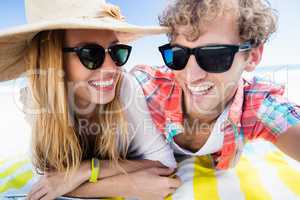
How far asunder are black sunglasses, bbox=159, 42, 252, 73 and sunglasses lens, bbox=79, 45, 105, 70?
0.37 metres

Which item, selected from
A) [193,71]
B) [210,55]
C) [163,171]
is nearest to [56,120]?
[163,171]

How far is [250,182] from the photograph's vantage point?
5.82 ft

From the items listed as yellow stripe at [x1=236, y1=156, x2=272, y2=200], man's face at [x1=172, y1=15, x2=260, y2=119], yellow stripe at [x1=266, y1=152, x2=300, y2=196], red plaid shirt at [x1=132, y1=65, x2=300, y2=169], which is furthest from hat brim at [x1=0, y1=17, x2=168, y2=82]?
yellow stripe at [x1=266, y1=152, x2=300, y2=196]

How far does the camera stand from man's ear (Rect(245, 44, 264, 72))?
5.66 feet

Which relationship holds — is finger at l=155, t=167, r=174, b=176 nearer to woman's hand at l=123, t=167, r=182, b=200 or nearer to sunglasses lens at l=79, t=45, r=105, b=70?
woman's hand at l=123, t=167, r=182, b=200

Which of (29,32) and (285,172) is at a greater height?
(29,32)

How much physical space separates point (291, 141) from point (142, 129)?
2.62 feet

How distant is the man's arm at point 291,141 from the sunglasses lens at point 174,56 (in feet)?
2.09

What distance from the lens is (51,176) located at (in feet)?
5.84

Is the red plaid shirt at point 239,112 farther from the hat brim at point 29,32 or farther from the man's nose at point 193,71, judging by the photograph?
the hat brim at point 29,32

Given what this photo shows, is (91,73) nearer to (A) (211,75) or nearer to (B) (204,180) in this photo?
(A) (211,75)

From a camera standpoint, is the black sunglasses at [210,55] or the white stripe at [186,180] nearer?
the black sunglasses at [210,55]

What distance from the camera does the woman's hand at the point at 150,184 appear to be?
1702 mm

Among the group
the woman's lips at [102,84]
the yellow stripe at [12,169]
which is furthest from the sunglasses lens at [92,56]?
the yellow stripe at [12,169]
